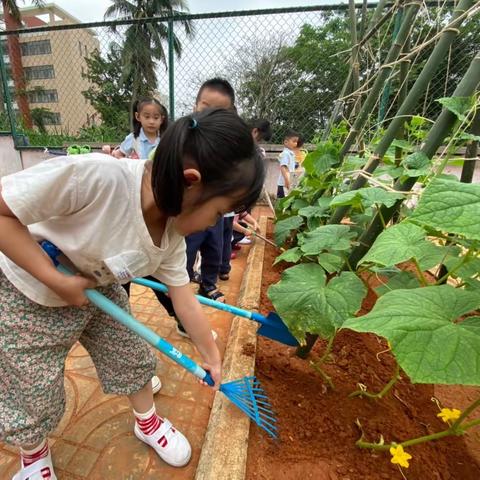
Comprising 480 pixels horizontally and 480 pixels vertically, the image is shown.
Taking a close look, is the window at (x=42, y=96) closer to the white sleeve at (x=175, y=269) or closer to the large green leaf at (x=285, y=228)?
the large green leaf at (x=285, y=228)

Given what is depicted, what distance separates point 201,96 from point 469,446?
1.96 m

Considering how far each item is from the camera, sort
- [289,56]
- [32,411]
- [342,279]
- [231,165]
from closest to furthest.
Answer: [231,165] → [32,411] → [342,279] → [289,56]

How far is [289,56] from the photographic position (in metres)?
4.90

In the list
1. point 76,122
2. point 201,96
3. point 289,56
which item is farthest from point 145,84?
point 201,96

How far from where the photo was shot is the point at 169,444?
3.77 feet

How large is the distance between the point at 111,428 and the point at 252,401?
0.58 metres

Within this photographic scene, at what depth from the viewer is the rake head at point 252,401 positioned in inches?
42.9

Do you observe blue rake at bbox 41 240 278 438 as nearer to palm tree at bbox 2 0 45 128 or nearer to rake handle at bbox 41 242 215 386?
rake handle at bbox 41 242 215 386

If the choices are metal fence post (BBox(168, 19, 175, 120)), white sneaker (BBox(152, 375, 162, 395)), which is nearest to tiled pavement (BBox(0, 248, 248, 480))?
white sneaker (BBox(152, 375, 162, 395))

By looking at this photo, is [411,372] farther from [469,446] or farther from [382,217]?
[469,446]

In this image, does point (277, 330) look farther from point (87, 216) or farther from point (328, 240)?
point (87, 216)

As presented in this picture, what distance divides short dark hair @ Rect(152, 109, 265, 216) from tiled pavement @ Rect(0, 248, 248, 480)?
0.94 meters

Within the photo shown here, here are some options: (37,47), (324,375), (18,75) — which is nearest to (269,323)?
(324,375)

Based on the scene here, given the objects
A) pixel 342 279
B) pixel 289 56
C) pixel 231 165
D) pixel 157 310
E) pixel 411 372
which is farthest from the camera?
pixel 289 56
